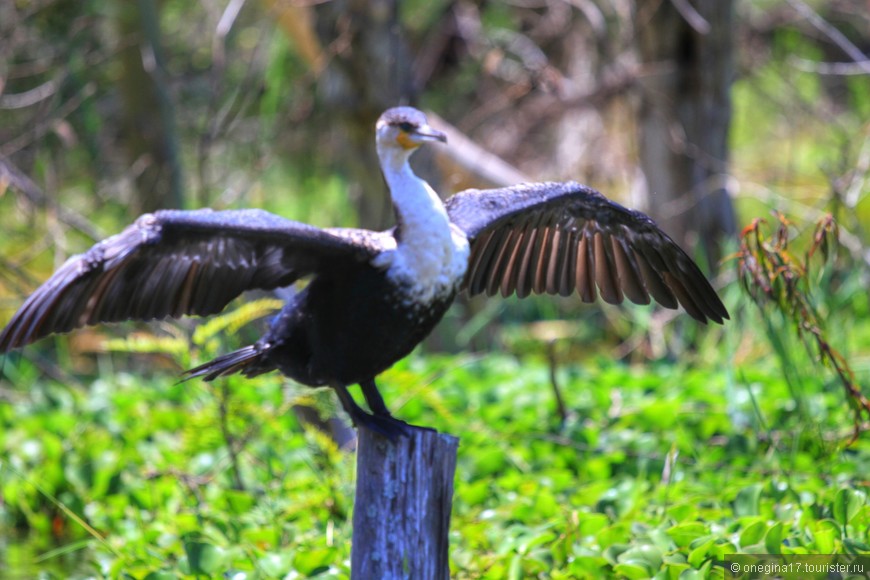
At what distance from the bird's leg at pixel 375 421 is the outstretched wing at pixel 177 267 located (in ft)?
1.35

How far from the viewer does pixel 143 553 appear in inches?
A: 150

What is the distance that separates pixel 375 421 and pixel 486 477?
1434 millimetres

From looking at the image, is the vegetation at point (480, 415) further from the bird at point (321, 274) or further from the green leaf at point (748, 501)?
the bird at point (321, 274)

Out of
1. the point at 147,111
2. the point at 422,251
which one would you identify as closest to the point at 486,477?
the point at 422,251

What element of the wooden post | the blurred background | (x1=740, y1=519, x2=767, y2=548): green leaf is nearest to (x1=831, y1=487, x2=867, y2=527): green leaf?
(x1=740, y1=519, x2=767, y2=548): green leaf

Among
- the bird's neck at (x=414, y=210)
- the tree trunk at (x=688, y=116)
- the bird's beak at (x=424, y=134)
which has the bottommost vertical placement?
the bird's neck at (x=414, y=210)

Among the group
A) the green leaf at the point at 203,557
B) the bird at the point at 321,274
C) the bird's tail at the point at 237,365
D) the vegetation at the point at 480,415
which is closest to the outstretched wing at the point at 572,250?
the bird at the point at 321,274

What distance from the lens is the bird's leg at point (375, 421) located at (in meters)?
3.09

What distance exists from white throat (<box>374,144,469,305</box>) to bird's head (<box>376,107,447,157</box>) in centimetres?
14

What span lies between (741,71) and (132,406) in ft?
18.6

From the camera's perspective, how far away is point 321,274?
3240 millimetres

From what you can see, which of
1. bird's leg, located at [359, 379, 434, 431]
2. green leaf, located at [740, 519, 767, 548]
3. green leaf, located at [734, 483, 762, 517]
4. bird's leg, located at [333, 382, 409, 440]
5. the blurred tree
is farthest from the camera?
the blurred tree

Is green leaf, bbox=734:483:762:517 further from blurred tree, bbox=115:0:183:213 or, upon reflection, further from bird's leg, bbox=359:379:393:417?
blurred tree, bbox=115:0:183:213

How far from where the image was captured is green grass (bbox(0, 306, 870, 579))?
347cm
